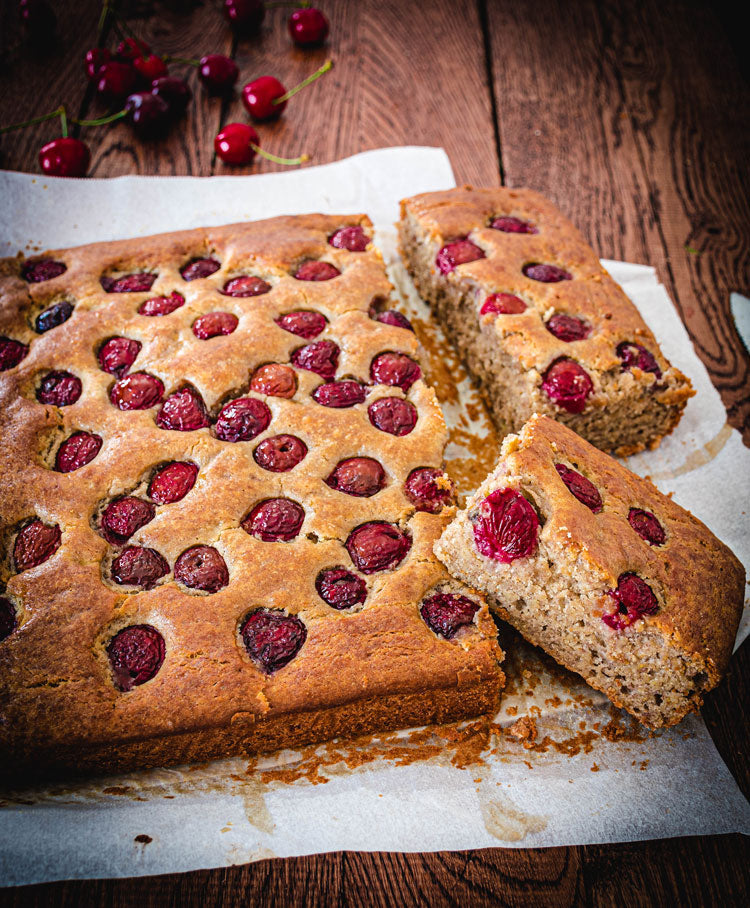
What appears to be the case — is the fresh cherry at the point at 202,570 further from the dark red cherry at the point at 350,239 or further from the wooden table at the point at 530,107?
the wooden table at the point at 530,107

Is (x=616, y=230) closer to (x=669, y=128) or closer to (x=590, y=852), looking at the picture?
(x=669, y=128)

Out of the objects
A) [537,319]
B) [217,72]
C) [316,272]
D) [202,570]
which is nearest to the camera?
[202,570]

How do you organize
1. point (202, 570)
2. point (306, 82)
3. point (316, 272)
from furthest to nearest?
point (306, 82), point (316, 272), point (202, 570)

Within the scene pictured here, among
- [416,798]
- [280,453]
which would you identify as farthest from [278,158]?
[416,798]

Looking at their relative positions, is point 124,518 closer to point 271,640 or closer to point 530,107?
point 271,640

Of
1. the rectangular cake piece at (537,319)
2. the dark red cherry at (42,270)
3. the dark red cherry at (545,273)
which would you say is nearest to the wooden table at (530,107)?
the rectangular cake piece at (537,319)

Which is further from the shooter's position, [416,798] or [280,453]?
[280,453]

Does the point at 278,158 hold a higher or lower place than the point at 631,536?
higher

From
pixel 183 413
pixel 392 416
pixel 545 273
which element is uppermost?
pixel 545 273
